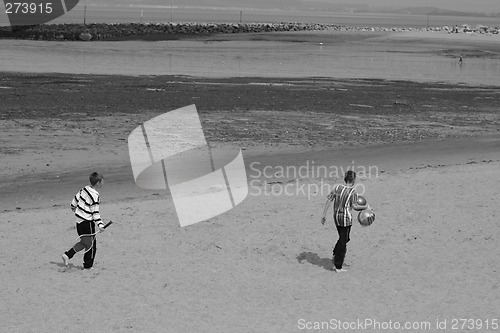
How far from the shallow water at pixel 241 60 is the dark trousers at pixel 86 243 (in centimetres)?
2593

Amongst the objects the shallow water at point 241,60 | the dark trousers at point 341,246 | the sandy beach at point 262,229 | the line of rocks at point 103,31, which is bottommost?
the line of rocks at point 103,31

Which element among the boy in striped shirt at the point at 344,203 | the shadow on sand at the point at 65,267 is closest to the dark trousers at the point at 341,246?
the boy in striped shirt at the point at 344,203

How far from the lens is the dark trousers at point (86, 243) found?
11.3 meters

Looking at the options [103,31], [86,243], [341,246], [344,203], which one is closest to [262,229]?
[341,246]

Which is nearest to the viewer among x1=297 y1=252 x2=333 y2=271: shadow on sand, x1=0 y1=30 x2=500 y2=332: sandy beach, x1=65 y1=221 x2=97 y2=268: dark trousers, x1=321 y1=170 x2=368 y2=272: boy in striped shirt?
x1=0 y1=30 x2=500 y2=332: sandy beach

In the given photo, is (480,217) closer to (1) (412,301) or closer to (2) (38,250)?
(1) (412,301)

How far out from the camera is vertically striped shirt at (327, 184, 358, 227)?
11430 mm

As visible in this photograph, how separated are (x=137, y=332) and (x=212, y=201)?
20.1ft

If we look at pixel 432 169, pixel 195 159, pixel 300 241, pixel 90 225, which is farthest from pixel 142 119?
pixel 90 225

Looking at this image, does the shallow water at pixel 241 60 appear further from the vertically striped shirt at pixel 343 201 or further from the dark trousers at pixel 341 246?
the vertically striped shirt at pixel 343 201

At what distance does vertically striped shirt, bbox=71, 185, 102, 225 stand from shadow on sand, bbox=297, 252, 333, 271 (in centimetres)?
320

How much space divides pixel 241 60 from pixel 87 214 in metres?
37.9

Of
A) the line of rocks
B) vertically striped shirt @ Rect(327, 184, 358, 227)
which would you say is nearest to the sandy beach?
vertically striped shirt @ Rect(327, 184, 358, 227)

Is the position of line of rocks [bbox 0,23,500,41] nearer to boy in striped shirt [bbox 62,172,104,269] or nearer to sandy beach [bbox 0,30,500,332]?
sandy beach [bbox 0,30,500,332]
